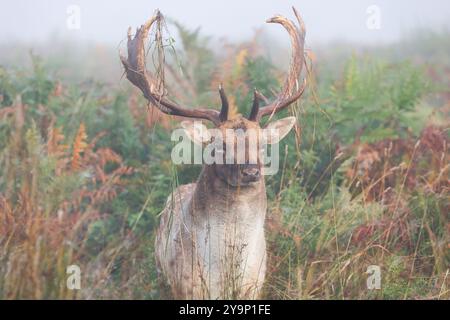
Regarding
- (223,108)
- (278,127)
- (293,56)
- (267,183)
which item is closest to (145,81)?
(223,108)

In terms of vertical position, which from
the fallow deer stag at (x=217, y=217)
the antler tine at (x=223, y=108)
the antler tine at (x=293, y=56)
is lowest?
the fallow deer stag at (x=217, y=217)

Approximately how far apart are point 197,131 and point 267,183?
5.63 ft

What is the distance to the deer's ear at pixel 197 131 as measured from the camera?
6.68 meters

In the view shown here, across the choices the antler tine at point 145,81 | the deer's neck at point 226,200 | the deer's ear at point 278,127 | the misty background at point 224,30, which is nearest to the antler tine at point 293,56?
the deer's ear at point 278,127

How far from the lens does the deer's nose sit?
611 centimetres

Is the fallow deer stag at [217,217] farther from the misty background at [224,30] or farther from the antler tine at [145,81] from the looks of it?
the misty background at [224,30]

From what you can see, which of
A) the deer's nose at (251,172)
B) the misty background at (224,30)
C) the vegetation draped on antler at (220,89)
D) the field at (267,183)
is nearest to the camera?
the field at (267,183)

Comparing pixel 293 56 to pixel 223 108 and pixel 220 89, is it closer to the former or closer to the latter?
pixel 223 108

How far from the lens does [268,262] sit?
6.78m

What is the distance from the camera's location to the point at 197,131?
670 centimetres

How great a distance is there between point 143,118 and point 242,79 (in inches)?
46.8

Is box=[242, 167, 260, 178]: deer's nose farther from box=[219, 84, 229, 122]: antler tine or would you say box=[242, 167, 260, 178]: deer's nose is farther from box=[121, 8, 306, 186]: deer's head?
box=[219, 84, 229, 122]: antler tine

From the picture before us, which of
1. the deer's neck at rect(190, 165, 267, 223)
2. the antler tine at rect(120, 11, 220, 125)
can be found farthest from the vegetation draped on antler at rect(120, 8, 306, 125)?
the deer's neck at rect(190, 165, 267, 223)
